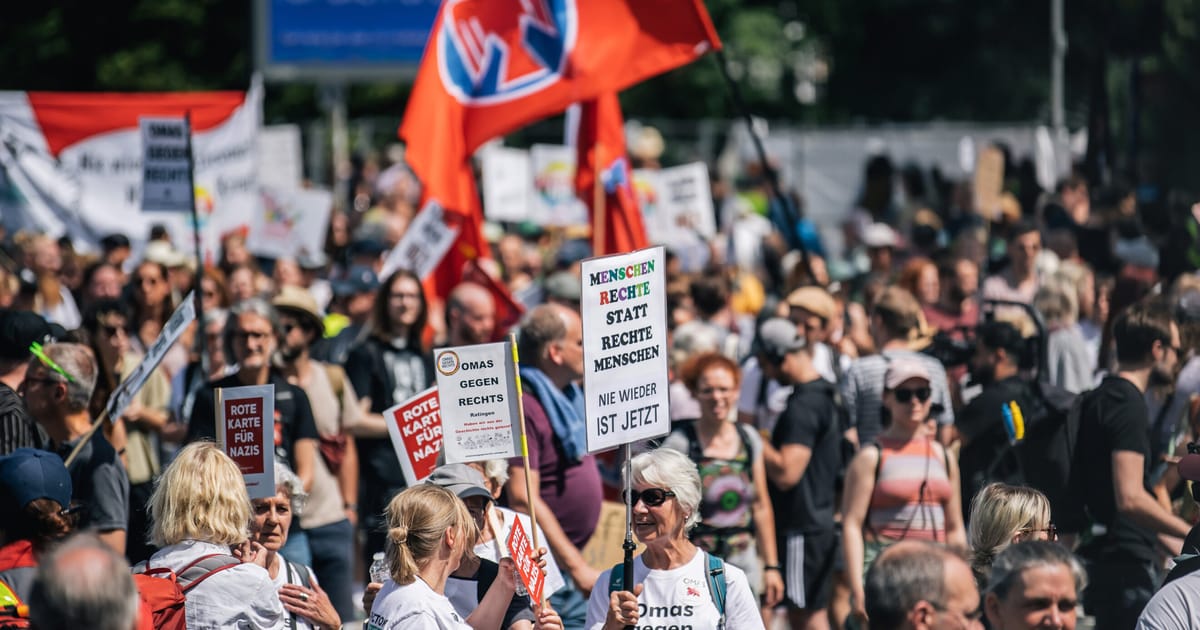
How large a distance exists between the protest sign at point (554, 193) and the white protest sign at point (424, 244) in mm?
6597

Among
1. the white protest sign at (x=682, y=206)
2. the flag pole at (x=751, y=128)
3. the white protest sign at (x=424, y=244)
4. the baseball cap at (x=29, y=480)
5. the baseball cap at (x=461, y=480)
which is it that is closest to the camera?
the baseball cap at (x=29, y=480)

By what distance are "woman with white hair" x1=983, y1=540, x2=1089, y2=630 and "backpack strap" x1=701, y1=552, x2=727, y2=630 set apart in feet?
4.36

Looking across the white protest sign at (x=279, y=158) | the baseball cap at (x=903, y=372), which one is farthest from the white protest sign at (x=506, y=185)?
the baseball cap at (x=903, y=372)

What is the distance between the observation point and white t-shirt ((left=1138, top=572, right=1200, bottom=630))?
→ 190 inches

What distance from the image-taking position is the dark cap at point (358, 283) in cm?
1038

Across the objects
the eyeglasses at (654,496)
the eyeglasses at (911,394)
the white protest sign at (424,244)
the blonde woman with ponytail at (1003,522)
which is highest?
the white protest sign at (424,244)

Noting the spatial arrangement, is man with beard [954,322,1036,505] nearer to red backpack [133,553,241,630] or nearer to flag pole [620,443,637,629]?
flag pole [620,443,637,629]

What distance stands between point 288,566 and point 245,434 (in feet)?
1.81

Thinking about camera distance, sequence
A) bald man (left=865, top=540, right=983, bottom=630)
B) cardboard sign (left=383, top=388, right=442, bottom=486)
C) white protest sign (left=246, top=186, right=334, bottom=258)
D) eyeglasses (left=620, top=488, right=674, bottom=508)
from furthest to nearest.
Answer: white protest sign (left=246, top=186, right=334, bottom=258) < cardboard sign (left=383, top=388, right=442, bottom=486) < eyeglasses (left=620, top=488, right=674, bottom=508) < bald man (left=865, top=540, right=983, bottom=630)

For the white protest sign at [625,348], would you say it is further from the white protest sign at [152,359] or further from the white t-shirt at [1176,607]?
the white protest sign at [152,359]

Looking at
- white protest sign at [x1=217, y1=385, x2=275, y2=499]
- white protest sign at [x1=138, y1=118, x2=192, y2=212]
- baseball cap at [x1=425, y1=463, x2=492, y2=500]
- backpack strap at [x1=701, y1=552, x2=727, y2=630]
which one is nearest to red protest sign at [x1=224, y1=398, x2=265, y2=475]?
white protest sign at [x1=217, y1=385, x2=275, y2=499]

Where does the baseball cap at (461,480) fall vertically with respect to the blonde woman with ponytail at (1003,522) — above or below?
above

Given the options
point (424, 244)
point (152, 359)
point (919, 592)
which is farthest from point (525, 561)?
point (424, 244)

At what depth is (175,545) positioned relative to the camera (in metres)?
5.26
